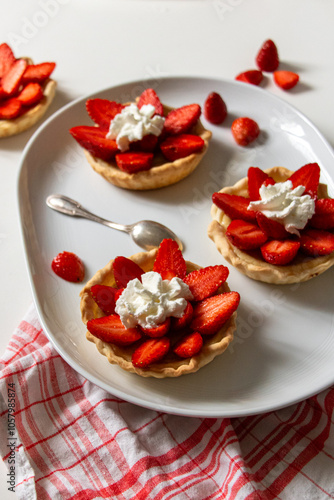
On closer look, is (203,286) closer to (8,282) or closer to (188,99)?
(8,282)

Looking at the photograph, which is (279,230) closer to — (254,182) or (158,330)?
(254,182)

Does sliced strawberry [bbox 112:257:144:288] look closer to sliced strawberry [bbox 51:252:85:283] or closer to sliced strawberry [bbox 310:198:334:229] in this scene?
sliced strawberry [bbox 51:252:85:283]

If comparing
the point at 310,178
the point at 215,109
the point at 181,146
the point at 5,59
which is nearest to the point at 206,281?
the point at 310,178

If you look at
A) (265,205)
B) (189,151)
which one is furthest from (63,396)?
(189,151)

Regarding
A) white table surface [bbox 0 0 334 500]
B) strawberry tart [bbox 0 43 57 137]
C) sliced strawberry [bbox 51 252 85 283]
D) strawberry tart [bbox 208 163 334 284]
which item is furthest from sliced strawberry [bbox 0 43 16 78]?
strawberry tart [bbox 208 163 334 284]

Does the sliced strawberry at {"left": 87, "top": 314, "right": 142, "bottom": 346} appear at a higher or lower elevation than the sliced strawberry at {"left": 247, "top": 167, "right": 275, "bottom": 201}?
lower

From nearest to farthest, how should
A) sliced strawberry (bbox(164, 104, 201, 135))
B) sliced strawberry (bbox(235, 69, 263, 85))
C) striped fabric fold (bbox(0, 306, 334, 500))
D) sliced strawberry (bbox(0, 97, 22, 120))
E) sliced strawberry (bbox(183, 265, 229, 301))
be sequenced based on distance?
striped fabric fold (bbox(0, 306, 334, 500)) → sliced strawberry (bbox(183, 265, 229, 301)) → sliced strawberry (bbox(164, 104, 201, 135)) → sliced strawberry (bbox(0, 97, 22, 120)) → sliced strawberry (bbox(235, 69, 263, 85))

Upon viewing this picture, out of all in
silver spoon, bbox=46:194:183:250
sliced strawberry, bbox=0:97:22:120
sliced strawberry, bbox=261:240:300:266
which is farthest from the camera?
sliced strawberry, bbox=0:97:22:120
